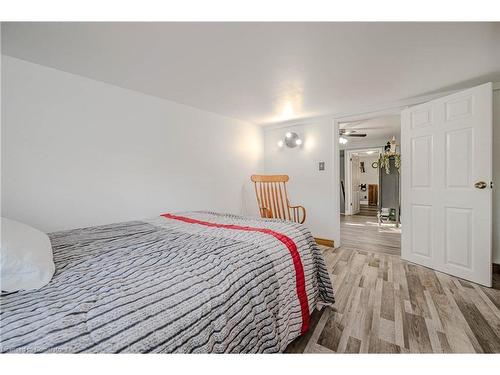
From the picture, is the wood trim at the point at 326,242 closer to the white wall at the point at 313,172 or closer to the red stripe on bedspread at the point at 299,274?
the white wall at the point at 313,172

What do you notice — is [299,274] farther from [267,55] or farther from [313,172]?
[313,172]

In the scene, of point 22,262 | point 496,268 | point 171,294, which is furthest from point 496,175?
point 22,262

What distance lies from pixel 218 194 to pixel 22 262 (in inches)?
98.0

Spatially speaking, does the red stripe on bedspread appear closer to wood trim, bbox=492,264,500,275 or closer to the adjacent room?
the adjacent room

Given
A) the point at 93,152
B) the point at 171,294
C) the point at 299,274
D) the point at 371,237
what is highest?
the point at 93,152

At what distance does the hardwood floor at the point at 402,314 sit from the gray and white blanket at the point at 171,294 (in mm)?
240

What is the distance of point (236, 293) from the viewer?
914mm

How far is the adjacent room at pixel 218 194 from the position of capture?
0.78m

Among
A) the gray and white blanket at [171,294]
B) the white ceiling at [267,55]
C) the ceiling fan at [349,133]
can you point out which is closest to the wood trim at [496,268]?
the white ceiling at [267,55]

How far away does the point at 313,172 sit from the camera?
3.54m

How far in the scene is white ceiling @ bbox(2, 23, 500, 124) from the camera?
1.35m

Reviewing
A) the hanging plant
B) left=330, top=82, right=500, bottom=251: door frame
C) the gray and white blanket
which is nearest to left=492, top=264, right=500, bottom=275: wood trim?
left=330, top=82, right=500, bottom=251: door frame
